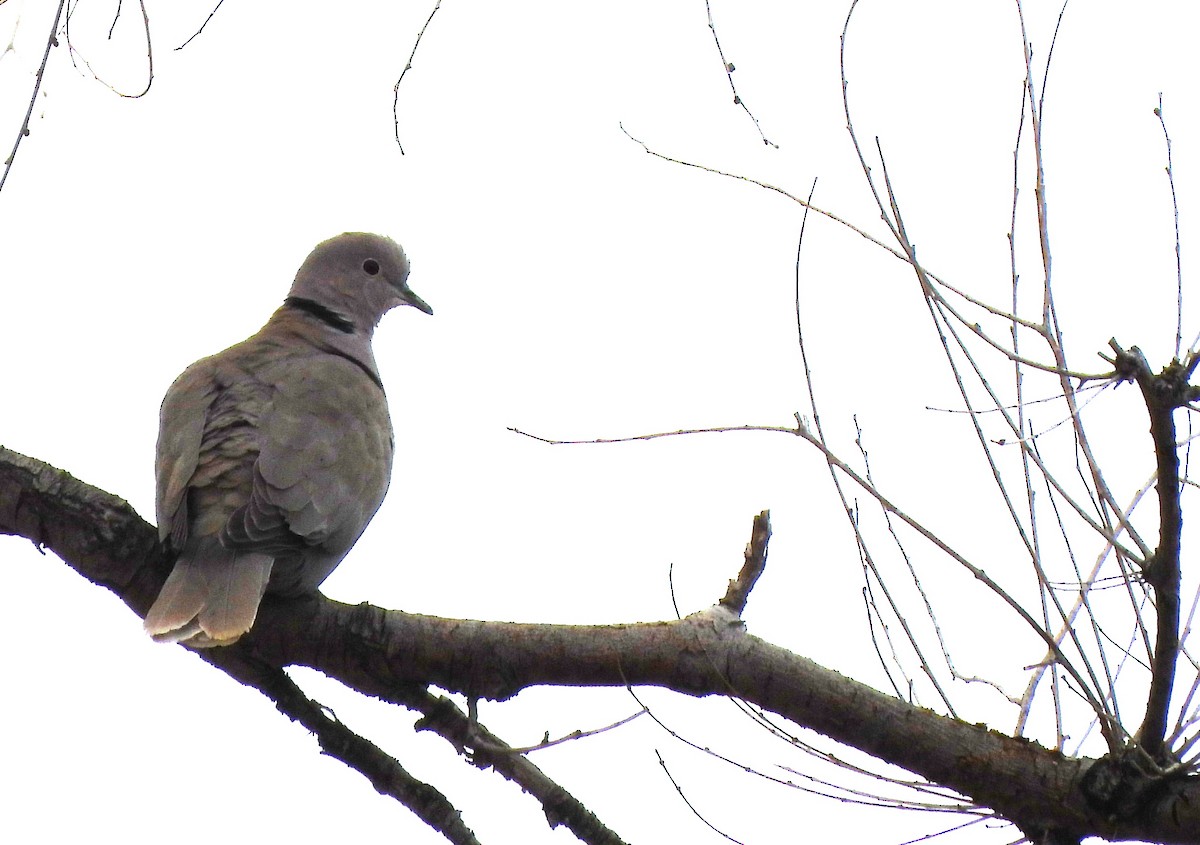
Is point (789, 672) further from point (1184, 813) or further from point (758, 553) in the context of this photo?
point (1184, 813)

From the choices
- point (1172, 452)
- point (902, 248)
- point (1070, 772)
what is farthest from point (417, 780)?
point (1172, 452)

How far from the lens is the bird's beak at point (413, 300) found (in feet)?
15.5

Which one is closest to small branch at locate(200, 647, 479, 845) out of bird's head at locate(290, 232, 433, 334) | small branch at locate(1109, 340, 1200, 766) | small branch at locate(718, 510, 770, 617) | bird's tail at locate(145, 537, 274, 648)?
bird's tail at locate(145, 537, 274, 648)

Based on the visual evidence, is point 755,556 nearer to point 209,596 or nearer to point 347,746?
A: point 347,746

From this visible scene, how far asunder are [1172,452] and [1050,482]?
0.39 metres

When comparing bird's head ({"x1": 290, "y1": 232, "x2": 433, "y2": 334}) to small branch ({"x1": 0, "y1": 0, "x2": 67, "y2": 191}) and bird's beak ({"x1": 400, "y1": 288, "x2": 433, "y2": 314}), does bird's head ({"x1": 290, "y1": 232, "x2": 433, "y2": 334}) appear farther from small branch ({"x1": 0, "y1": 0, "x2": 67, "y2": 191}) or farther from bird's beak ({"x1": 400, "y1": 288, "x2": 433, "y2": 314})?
small branch ({"x1": 0, "y1": 0, "x2": 67, "y2": 191})

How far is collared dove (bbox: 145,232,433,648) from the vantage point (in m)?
2.79

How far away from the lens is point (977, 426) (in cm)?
227

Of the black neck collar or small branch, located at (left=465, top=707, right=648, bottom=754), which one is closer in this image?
small branch, located at (left=465, top=707, right=648, bottom=754)

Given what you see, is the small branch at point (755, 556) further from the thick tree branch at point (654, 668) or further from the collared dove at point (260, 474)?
the collared dove at point (260, 474)

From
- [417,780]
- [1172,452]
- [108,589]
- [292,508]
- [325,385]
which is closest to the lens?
[1172,452]

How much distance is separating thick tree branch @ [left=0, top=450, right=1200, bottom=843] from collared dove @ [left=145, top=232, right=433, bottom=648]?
0.14 m

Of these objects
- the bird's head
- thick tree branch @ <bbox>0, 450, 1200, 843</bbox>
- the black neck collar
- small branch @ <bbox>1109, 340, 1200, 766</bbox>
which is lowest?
thick tree branch @ <bbox>0, 450, 1200, 843</bbox>

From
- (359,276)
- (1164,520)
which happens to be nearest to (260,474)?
(359,276)
